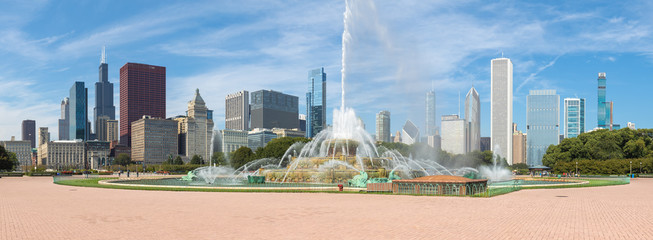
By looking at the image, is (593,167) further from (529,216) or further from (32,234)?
(32,234)

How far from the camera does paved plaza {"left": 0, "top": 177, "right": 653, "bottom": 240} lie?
15.5 m

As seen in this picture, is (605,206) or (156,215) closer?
(156,215)

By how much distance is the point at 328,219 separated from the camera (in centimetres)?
1878

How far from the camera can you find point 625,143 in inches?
3730

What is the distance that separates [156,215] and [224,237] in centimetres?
656

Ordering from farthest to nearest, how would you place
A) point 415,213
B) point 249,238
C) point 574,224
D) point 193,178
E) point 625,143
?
point 625,143 → point 193,178 → point 415,213 → point 574,224 → point 249,238

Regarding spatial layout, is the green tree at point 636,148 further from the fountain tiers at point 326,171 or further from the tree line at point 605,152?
the fountain tiers at point 326,171

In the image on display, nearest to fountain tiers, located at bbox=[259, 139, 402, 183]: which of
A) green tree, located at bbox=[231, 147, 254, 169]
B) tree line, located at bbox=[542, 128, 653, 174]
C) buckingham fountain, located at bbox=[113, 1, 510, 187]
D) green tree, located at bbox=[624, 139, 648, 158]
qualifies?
buckingham fountain, located at bbox=[113, 1, 510, 187]

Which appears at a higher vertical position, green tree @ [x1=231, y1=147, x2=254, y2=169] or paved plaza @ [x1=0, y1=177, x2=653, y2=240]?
paved plaza @ [x1=0, y1=177, x2=653, y2=240]

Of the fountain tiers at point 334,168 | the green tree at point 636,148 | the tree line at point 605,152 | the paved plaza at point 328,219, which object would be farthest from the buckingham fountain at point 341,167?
the green tree at point 636,148

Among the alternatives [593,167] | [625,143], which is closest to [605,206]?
[593,167]

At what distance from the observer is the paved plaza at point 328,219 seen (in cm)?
1547

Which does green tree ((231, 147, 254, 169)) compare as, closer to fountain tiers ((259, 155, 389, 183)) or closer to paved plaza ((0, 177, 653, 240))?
fountain tiers ((259, 155, 389, 183))

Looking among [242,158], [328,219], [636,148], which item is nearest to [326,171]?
[328,219]
